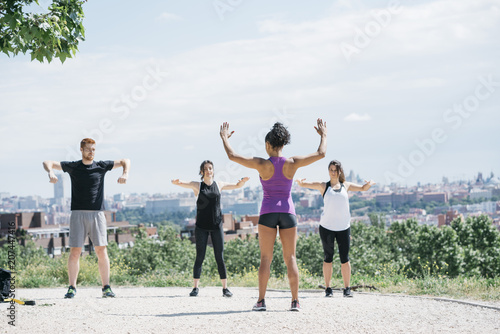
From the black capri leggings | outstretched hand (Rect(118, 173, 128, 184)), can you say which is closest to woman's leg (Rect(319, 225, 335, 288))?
the black capri leggings

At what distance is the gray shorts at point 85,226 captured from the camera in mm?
7934

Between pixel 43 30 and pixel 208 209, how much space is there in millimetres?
3320

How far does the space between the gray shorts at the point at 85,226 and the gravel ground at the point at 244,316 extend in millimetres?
779

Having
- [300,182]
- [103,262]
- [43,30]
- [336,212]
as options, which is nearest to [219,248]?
[300,182]

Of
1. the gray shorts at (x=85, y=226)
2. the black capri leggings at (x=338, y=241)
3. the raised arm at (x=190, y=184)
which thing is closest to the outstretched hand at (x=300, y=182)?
the black capri leggings at (x=338, y=241)

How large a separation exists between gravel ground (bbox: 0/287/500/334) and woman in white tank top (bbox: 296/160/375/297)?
0.44m

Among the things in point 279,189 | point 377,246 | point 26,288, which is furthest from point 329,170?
point 377,246

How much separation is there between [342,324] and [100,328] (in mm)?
2373

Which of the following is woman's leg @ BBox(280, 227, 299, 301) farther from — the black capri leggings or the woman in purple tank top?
the black capri leggings

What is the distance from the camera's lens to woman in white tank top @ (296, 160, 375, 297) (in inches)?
328

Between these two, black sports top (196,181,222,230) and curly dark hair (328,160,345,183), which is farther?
curly dark hair (328,160,345,183)

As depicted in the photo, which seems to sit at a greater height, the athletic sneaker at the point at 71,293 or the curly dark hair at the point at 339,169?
the curly dark hair at the point at 339,169

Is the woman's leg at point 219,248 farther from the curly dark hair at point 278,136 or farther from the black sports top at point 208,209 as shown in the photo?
the curly dark hair at point 278,136

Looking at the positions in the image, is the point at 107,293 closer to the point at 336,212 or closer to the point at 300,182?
the point at 300,182
